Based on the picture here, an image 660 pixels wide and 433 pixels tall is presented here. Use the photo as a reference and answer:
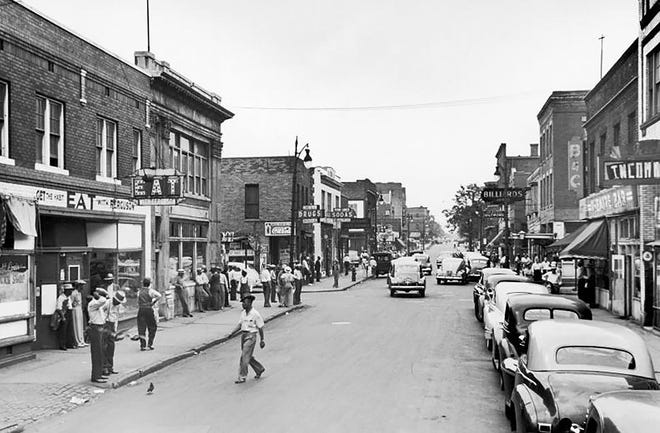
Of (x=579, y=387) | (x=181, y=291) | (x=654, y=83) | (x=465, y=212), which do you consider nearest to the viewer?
(x=579, y=387)

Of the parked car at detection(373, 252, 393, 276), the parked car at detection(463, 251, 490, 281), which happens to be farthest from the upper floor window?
the parked car at detection(373, 252, 393, 276)

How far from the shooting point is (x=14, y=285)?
16016 millimetres

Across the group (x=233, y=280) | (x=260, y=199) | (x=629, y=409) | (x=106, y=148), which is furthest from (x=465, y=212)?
(x=629, y=409)

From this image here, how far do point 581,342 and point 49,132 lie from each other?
14024mm

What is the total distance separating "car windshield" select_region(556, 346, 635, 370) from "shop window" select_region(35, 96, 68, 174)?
13.2 meters

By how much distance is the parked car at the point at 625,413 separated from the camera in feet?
17.1

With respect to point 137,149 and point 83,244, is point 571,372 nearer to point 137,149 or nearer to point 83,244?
point 83,244

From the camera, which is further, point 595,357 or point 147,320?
point 147,320

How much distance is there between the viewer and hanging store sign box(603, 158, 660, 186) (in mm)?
16906

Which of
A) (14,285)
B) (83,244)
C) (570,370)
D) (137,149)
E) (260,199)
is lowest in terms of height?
(570,370)

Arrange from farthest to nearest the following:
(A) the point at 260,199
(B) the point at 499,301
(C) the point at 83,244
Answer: (A) the point at 260,199, (C) the point at 83,244, (B) the point at 499,301

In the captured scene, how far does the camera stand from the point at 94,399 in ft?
41.5

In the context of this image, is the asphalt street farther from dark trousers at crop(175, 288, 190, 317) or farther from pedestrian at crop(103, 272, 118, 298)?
dark trousers at crop(175, 288, 190, 317)

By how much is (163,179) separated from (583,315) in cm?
1291
